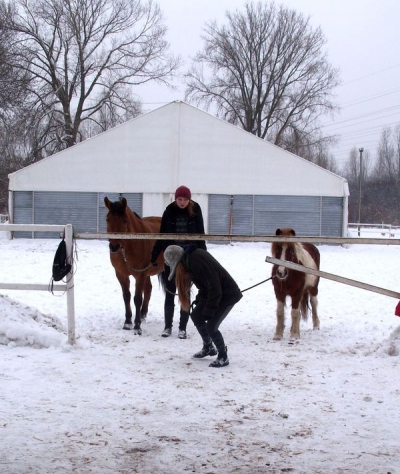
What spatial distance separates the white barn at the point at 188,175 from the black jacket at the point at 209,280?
1967cm

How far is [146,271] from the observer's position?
8328mm

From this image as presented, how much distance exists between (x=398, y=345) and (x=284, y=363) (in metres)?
1.33

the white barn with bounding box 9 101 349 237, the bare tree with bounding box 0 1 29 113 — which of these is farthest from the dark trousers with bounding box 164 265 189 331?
the bare tree with bounding box 0 1 29 113

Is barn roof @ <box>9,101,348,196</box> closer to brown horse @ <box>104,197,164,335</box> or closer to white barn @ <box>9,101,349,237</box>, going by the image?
white barn @ <box>9,101,349,237</box>

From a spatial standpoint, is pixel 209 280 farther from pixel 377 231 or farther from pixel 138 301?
pixel 377 231

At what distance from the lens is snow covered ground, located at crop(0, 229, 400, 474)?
3.50 metres

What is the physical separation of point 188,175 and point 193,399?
2110cm

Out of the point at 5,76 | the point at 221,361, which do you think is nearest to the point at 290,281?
the point at 221,361

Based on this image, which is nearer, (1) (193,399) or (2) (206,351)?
(1) (193,399)

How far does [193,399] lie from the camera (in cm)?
471

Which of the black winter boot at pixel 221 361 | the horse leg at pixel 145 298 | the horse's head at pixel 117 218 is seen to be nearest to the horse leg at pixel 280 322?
the black winter boot at pixel 221 361

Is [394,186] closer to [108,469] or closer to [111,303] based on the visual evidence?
[111,303]

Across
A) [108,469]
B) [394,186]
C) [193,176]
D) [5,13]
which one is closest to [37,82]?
[5,13]

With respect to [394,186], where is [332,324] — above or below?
below
